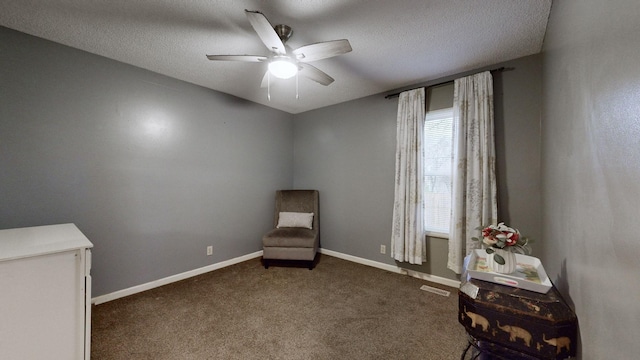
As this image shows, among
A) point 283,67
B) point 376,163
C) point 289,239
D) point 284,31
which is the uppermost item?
point 284,31

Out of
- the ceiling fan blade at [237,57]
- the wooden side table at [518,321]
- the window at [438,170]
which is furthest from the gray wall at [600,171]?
the ceiling fan blade at [237,57]

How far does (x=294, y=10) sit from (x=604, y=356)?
2379 millimetres

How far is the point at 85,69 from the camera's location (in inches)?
90.8

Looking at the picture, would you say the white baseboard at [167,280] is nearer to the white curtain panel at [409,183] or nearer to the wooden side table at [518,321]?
the white curtain panel at [409,183]

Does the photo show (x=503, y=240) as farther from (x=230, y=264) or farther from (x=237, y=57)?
(x=230, y=264)

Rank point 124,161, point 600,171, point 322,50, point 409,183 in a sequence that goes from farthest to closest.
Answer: point 409,183 → point 124,161 → point 322,50 → point 600,171

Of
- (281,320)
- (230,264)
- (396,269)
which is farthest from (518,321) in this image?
(230,264)

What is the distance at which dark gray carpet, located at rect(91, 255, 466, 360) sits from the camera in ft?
5.67

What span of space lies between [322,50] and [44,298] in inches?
91.6

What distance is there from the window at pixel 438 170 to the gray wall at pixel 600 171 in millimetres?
1355

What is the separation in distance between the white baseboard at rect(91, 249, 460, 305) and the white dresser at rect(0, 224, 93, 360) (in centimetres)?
118

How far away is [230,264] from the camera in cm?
340

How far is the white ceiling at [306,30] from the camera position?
1.71m

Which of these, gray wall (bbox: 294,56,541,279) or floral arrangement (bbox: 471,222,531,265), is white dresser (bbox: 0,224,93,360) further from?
gray wall (bbox: 294,56,541,279)
